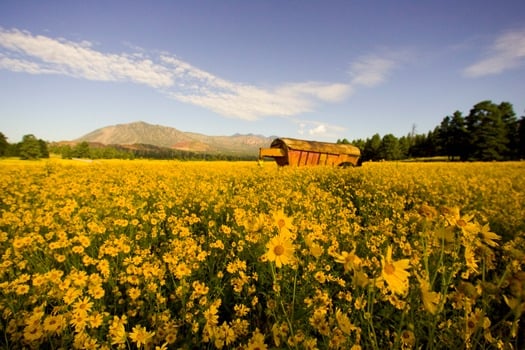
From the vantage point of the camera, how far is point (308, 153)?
13.0 meters

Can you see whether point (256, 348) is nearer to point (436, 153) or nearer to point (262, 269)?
point (262, 269)

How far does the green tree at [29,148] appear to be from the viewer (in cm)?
2973

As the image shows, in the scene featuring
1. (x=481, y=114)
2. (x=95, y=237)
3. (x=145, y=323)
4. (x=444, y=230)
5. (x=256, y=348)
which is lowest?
(x=145, y=323)

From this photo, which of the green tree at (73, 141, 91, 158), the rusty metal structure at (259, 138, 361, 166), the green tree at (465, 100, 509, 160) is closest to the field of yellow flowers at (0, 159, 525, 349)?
the rusty metal structure at (259, 138, 361, 166)

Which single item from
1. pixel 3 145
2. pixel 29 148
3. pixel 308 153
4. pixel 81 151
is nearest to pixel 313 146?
pixel 308 153

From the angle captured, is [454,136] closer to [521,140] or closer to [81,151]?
[521,140]

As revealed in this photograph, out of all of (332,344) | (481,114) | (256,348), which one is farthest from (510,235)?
(481,114)

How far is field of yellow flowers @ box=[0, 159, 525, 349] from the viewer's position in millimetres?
1381

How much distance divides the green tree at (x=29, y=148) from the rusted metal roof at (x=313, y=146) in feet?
103

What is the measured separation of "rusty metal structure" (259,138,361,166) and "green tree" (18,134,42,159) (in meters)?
31.1

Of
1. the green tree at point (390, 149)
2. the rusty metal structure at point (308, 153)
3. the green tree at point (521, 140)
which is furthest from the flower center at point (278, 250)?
the green tree at point (390, 149)

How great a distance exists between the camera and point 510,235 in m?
4.50

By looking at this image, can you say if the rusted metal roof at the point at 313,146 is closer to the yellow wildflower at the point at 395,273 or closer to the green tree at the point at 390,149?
the yellow wildflower at the point at 395,273

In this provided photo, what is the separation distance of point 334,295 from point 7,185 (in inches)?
300
